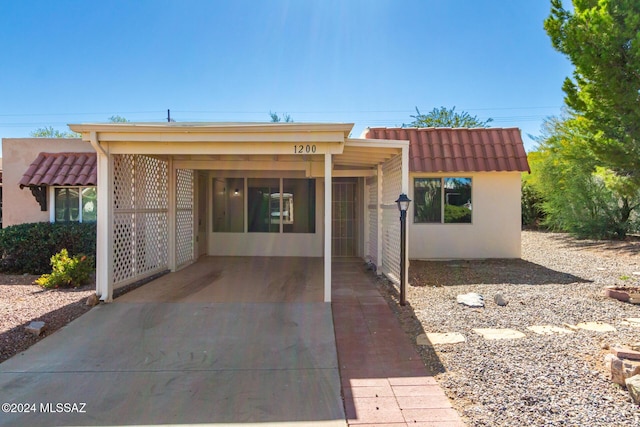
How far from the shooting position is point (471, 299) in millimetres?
6434

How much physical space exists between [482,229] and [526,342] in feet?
23.0

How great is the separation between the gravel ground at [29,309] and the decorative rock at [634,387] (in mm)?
5825

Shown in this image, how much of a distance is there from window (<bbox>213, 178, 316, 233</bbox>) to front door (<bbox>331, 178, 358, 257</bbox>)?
64 centimetres

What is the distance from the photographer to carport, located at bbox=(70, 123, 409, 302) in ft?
20.7

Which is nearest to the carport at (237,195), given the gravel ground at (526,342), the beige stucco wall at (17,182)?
the gravel ground at (526,342)

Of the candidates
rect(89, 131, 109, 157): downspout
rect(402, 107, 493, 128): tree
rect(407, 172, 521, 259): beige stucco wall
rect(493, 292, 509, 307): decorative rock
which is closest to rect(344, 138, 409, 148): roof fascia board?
rect(493, 292, 509, 307): decorative rock

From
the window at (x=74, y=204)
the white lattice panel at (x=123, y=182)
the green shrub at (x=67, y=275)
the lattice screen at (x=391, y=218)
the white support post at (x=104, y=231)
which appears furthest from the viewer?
the window at (x=74, y=204)

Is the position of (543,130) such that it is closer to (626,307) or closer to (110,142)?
(626,307)

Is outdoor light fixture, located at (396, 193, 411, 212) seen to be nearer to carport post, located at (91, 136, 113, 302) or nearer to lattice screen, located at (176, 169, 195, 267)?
carport post, located at (91, 136, 113, 302)

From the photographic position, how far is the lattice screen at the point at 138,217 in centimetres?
720

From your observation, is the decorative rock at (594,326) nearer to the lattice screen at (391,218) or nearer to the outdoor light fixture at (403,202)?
the outdoor light fixture at (403,202)

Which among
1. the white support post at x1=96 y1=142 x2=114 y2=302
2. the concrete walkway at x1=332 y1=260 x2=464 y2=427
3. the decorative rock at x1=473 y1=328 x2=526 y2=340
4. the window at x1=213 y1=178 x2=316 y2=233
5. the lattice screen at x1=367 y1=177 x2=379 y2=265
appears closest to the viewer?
the concrete walkway at x1=332 y1=260 x2=464 y2=427

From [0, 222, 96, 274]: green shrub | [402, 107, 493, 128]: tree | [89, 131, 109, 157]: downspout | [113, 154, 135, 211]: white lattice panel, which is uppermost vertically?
[402, 107, 493, 128]: tree

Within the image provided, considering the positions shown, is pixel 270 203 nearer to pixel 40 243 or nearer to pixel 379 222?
pixel 379 222
